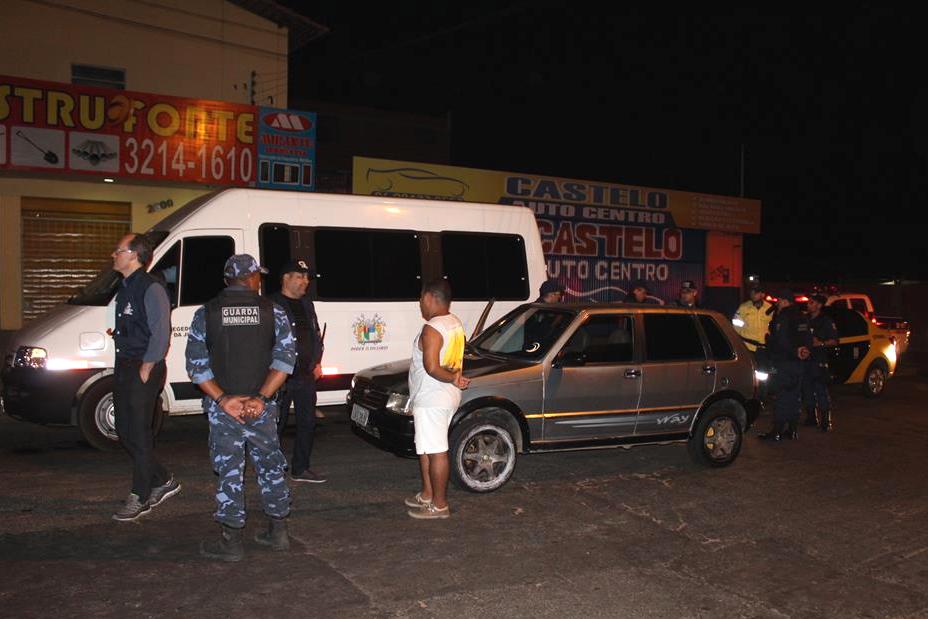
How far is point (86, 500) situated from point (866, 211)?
1882 inches

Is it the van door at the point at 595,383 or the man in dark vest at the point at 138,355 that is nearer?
the man in dark vest at the point at 138,355

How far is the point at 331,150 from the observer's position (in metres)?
36.1

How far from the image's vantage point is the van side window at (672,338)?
777 centimetres

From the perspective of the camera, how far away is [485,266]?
1044cm

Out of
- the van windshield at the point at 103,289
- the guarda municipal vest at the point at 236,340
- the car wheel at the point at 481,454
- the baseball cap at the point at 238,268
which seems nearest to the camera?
the guarda municipal vest at the point at 236,340

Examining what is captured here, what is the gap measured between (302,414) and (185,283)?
244cm

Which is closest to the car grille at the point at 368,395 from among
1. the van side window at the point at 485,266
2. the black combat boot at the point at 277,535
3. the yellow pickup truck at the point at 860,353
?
the black combat boot at the point at 277,535

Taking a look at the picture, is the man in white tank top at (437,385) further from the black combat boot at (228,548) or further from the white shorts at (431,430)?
the black combat boot at (228,548)

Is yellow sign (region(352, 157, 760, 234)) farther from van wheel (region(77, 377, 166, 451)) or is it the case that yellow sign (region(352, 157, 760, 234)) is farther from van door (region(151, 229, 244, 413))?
van wheel (region(77, 377, 166, 451))

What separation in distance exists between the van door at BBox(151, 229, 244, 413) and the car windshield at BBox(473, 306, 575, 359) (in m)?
2.88

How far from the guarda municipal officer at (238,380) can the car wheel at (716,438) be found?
4.39 meters

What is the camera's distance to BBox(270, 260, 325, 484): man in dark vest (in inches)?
267

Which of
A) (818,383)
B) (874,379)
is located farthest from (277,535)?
(874,379)

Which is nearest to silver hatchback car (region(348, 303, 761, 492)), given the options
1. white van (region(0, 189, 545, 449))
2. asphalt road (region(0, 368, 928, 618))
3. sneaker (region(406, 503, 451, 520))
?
asphalt road (region(0, 368, 928, 618))
